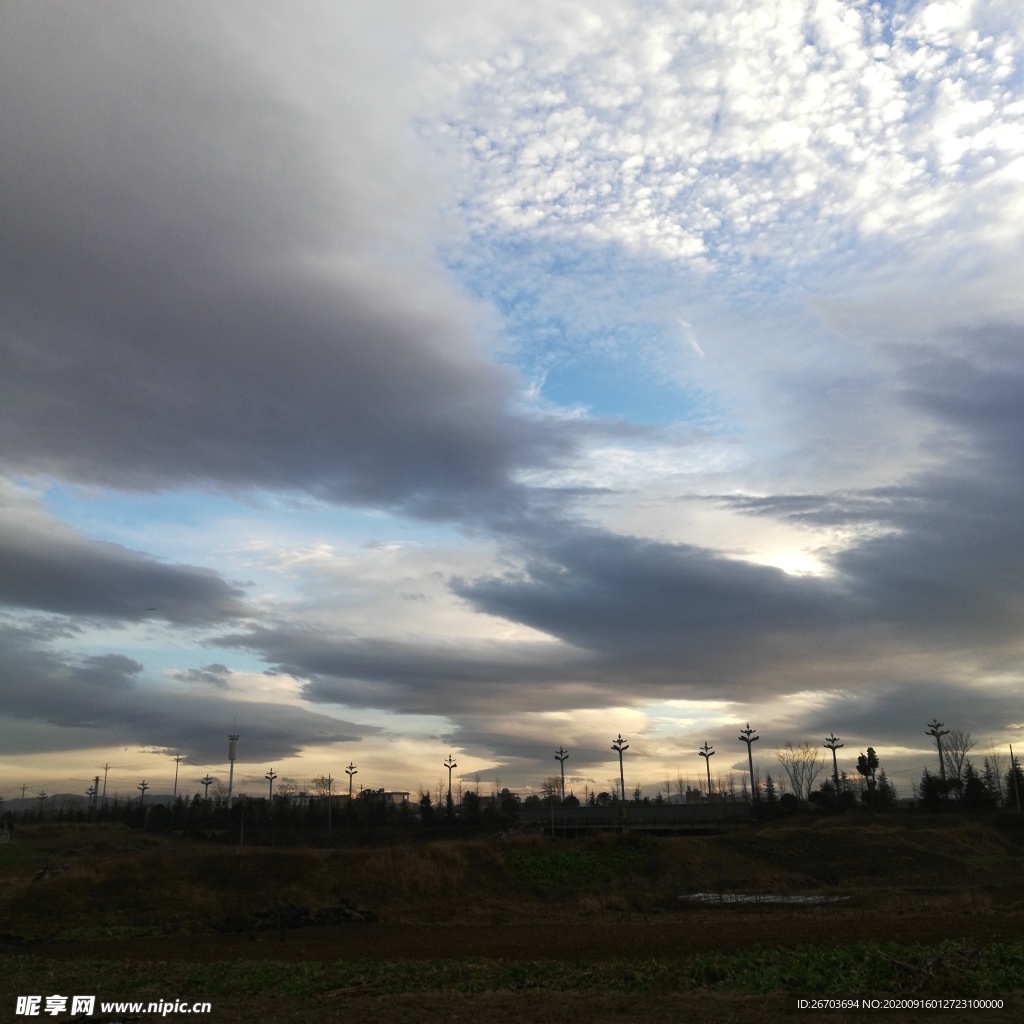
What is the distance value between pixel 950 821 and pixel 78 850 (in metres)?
85.0

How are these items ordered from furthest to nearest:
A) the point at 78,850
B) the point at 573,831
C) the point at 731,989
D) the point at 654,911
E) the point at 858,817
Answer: the point at 573,831 → the point at 858,817 → the point at 78,850 → the point at 654,911 → the point at 731,989

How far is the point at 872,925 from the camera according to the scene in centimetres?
2850

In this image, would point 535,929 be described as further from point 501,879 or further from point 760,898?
point 501,879

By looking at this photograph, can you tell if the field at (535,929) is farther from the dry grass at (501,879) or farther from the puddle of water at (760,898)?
the puddle of water at (760,898)

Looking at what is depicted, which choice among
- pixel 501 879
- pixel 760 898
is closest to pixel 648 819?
pixel 501 879

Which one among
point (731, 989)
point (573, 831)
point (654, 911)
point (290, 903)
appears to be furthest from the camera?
point (573, 831)

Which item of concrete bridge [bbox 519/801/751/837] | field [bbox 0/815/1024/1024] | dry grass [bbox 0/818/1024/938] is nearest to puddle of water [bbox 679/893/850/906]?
field [bbox 0/815/1024/1024]

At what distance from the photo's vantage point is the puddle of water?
42.5m

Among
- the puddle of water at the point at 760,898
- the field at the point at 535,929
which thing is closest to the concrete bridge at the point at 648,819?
the field at the point at 535,929

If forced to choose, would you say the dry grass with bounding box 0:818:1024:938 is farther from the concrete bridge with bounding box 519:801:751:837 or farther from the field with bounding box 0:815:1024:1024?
the concrete bridge with bounding box 519:801:751:837

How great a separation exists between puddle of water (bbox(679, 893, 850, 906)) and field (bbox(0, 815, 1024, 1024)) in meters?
0.39

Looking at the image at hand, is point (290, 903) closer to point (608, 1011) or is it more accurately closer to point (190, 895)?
point (190, 895)

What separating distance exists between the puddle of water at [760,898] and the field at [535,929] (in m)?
0.39

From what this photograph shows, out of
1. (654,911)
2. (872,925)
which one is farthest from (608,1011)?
(654,911)
